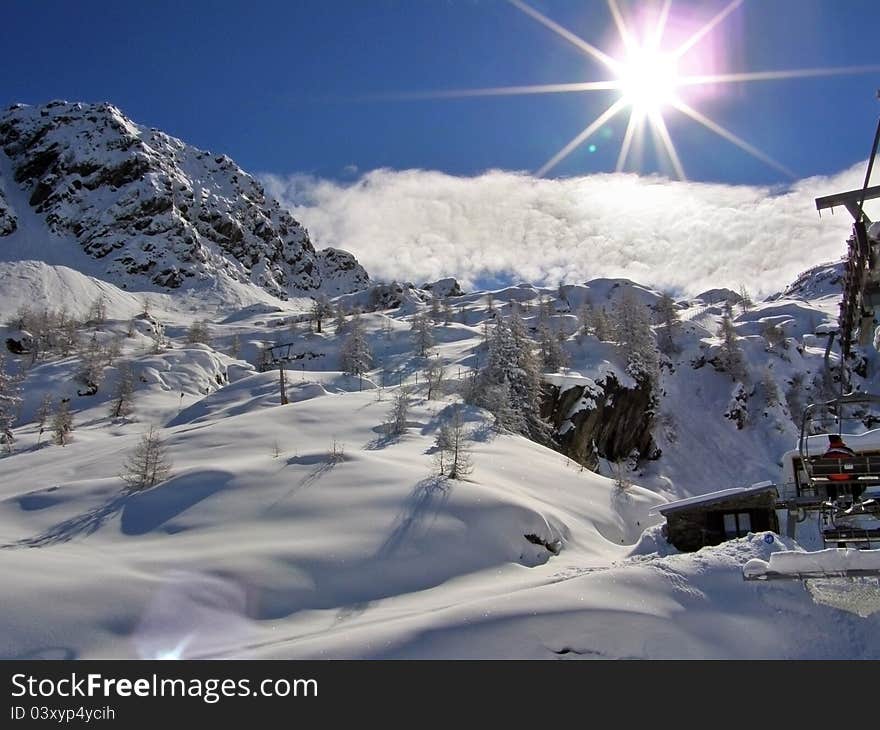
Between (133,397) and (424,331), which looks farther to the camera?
(424,331)

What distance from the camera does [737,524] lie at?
905 inches

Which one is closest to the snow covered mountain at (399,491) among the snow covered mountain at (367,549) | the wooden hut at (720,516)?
the snow covered mountain at (367,549)

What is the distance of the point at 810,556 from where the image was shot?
857cm

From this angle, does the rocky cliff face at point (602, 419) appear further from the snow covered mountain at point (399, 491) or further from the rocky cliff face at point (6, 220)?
the rocky cliff face at point (6, 220)

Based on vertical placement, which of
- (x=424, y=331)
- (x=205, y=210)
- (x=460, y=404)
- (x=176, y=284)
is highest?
Result: (x=205, y=210)

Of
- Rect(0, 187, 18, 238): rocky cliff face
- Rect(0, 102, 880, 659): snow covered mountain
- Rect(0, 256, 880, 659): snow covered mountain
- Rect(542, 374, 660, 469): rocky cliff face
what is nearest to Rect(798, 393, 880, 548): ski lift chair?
Rect(0, 102, 880, 659): snow covered mountain

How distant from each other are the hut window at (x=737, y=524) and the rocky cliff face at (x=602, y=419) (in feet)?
94.3

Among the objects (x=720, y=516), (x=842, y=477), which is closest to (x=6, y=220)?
(x=720, y=516)

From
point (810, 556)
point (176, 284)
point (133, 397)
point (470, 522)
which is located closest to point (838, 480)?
point (810, 556)

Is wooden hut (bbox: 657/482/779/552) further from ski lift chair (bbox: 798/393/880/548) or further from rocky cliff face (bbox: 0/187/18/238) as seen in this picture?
rocky cliff face (bbox: 0/187/18/238)

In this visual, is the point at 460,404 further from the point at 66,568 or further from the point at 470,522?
the point at 66,568

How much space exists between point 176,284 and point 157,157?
63.1 metres
